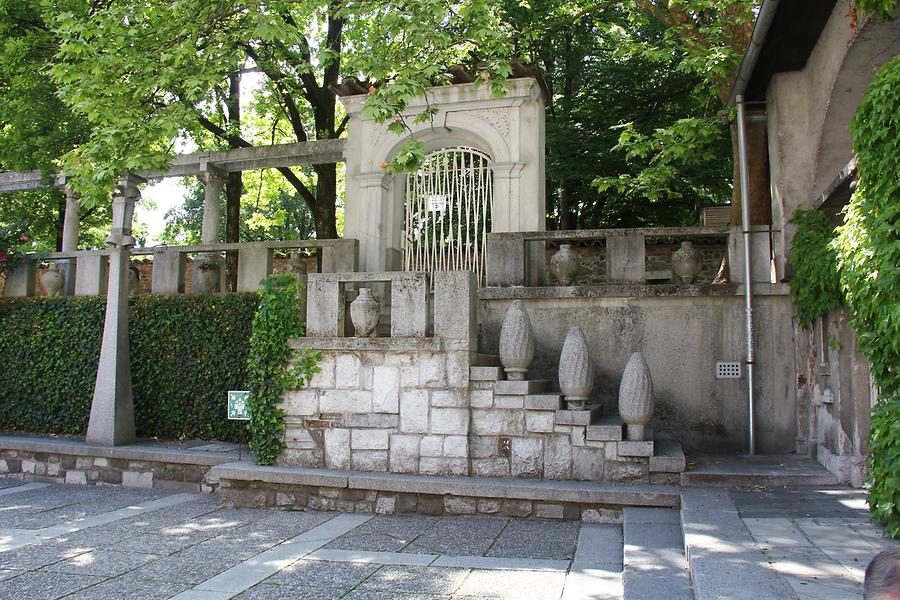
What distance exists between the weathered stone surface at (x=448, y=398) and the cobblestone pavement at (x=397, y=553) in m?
1.04

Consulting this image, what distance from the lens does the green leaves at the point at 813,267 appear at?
6.16 meters

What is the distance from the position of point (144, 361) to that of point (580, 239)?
5687 mm

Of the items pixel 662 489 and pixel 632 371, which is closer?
pixel 662 489

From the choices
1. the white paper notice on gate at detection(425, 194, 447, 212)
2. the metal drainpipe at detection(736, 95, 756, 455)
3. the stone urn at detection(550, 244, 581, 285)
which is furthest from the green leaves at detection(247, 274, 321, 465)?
the metal drainpipe at detection(736, 95, 756, 455)

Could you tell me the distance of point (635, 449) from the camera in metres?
6.15

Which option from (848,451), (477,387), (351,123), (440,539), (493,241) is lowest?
(440,539)

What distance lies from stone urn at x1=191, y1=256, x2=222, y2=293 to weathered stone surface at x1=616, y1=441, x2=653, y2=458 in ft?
19.6

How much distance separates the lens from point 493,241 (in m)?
8.14

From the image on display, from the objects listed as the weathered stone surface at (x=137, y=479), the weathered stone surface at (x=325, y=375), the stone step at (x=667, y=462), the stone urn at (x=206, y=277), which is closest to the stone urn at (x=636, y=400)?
the stone step at (x=667, y=462)

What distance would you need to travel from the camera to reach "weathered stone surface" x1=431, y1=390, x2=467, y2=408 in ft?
21.9

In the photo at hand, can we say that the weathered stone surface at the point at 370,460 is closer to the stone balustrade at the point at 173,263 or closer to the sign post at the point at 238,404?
the sign post at the point at 238,404

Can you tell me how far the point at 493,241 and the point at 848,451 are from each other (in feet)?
13.5

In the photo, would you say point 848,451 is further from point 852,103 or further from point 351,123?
point 351,123

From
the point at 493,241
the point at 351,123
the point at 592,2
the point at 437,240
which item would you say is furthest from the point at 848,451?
the point at 592,2
